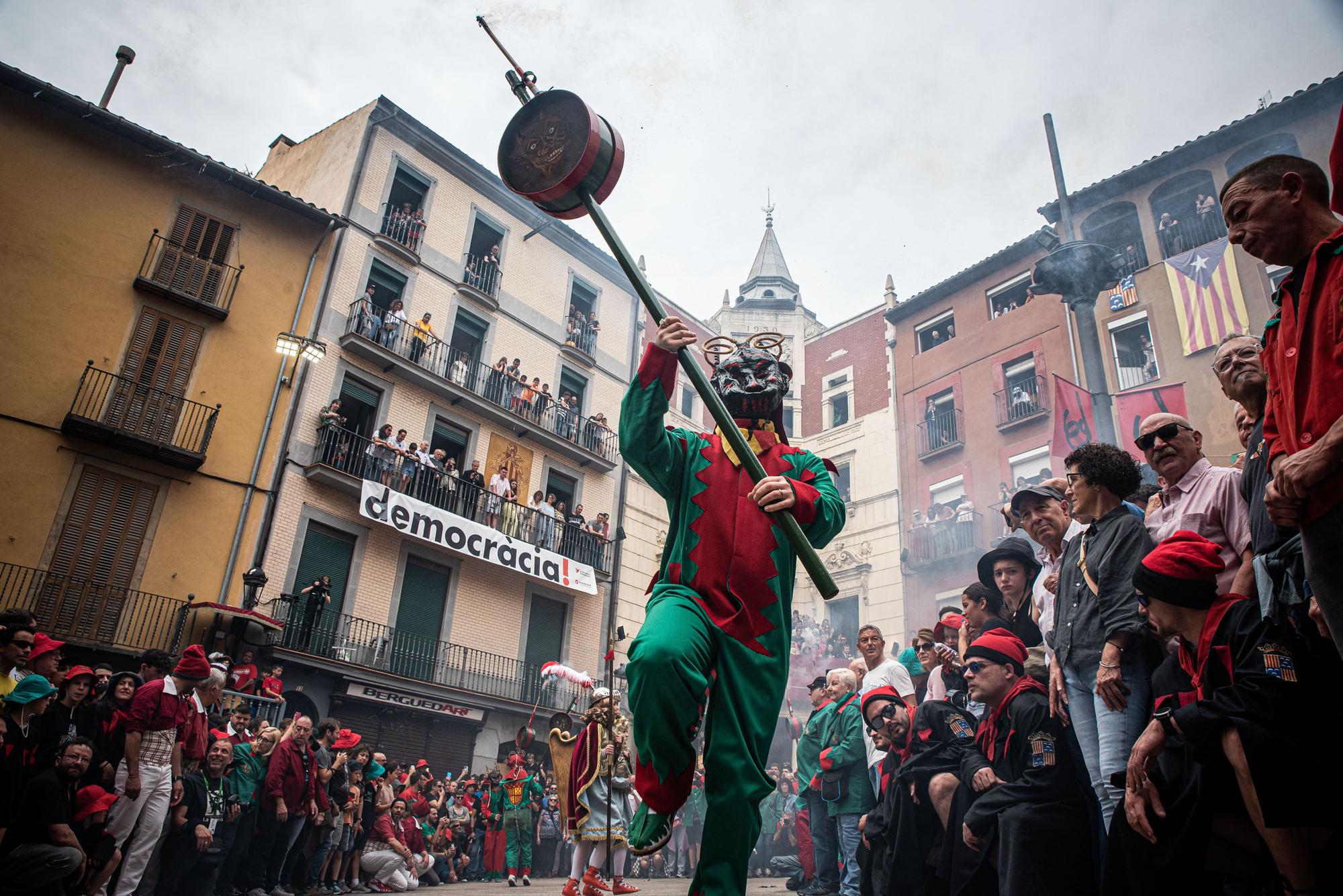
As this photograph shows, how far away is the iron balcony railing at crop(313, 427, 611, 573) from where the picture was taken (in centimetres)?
1927

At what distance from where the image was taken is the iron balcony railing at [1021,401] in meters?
23.5

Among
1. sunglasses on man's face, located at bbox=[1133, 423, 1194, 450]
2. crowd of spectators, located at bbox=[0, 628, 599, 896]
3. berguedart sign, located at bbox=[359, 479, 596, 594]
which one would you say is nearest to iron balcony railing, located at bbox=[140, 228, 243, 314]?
berguedart sign, located at bbox=[359, 479, 596, 594]

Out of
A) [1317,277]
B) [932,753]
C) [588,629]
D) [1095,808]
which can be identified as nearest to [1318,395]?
[1317,277]

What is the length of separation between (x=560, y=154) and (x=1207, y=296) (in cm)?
1957

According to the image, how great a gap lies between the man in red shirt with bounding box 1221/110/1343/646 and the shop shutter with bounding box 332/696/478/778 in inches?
722

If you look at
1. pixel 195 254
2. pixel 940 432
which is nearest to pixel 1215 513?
pixel 195 254

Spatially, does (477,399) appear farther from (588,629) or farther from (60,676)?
(60,676)

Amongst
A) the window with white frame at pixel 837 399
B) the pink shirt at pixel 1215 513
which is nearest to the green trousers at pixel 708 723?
the pink shirt at pixel 1215 513

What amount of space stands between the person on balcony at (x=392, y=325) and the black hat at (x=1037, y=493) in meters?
17.8

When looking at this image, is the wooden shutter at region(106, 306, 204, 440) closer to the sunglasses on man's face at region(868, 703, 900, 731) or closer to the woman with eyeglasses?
the sunglasses on man's face at region(868, 703, 900, 731)

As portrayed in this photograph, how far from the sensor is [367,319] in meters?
20.4

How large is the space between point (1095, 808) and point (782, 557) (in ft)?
6.96

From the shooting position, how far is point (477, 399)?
22.0 metres

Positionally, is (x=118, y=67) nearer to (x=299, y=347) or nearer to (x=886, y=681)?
(x=299, y=347)
